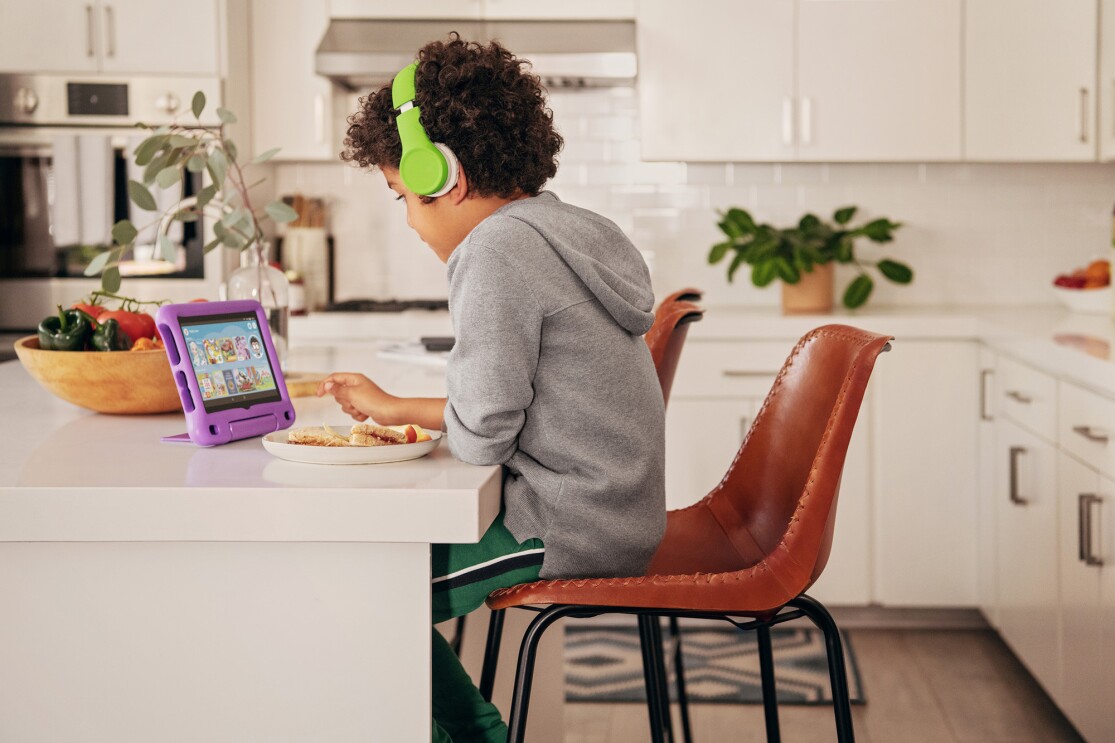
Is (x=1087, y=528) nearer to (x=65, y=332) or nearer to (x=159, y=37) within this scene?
(x=65, y=332)

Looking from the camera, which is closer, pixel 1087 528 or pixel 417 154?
pixel 417 154

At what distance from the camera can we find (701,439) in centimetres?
365

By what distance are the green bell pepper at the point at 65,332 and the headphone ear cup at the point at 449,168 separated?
65 cm

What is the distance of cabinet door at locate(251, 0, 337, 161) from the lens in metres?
3.92

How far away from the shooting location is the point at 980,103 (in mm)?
3783

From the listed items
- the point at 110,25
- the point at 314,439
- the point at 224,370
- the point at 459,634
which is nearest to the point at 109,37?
→ the point at 110,25

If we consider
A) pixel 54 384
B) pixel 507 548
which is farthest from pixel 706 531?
pixel 54 384

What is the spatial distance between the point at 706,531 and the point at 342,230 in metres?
2.80

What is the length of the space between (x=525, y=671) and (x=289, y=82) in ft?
9.88

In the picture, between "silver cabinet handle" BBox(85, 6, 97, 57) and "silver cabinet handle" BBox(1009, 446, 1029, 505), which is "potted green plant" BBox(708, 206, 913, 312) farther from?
"silver cabinet handle" BBox(85, 6, 97, 57)

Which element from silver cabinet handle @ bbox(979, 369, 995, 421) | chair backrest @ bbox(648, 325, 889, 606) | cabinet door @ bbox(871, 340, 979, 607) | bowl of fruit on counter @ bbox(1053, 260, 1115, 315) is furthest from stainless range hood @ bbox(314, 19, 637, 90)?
chair backrest @ bbox(648, 325, 889, 606)

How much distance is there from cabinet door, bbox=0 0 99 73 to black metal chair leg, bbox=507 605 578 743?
3.06 meters

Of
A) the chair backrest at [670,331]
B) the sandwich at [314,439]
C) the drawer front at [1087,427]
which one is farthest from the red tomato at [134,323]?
the drawer front at [1087,427]

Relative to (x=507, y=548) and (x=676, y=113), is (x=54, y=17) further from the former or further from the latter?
(x=507, y=548)
